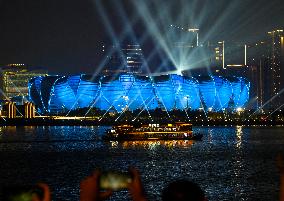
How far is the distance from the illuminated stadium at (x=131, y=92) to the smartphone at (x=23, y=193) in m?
83.4

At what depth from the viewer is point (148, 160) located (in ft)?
89.0

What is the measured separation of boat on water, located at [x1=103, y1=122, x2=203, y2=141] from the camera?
1667 inches

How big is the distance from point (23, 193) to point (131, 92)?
3428 inches

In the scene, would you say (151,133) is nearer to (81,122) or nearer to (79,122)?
(79,122)

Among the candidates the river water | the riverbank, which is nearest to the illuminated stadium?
the riverbank

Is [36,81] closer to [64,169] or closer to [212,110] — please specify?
[212,110]

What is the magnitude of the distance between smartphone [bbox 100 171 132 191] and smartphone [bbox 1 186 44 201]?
0.69 ft

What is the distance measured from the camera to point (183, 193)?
7.39 feet

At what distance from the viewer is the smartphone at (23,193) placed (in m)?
2.29

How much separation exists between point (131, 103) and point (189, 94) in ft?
24.6

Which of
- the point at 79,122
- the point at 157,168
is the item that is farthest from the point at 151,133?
the point at 79,122

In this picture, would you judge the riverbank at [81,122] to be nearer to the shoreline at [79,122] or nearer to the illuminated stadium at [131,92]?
the shoreline at [79,122]

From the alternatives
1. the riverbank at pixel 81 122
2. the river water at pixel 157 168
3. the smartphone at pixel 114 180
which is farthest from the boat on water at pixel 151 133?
the smartphone at pixel 114 180

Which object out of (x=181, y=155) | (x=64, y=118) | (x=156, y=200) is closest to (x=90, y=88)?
(x=64, y=118)
